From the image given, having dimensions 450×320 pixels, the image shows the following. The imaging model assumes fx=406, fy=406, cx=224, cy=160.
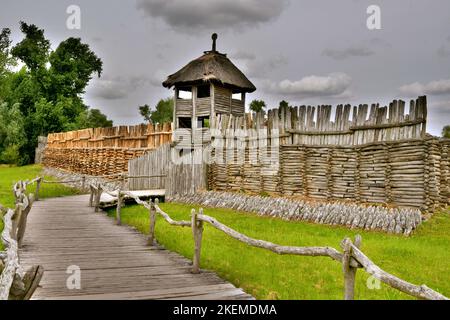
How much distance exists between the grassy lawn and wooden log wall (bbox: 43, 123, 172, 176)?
1097 centimetres

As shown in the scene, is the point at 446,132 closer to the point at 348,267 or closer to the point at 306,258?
the point at 306,258

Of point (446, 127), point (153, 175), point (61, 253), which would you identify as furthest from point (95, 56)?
point (446, 127)

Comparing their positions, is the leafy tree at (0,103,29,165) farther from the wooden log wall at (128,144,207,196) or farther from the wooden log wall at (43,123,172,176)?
the wooden log wall at (128,144,207,196)

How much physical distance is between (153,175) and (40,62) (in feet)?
96.2

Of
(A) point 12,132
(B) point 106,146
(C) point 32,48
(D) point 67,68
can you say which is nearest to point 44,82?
(D) point 67,68

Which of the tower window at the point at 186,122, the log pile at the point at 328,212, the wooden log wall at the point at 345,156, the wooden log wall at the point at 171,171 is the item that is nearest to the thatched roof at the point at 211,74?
the tower window at the point at 186,122

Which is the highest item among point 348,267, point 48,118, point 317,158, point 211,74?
point 211,74

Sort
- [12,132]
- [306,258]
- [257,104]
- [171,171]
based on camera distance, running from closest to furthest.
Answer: [306,258] → [171,171] → [12,132] → [257,104]

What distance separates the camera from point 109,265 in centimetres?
761

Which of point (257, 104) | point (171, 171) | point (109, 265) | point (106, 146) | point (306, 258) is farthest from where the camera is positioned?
point (257, 104)

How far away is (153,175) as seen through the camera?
20.4 metres

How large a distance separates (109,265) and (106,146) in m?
21.7

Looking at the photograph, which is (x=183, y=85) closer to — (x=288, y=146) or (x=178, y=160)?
(x=178, y=160)

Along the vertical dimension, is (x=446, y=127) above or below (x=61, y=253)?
above
